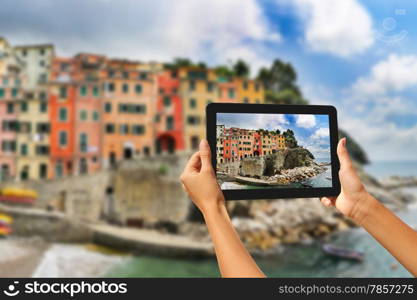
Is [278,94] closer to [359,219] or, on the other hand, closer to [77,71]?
[77,71]

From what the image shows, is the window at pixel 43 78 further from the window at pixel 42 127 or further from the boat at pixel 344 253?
the boat at pixel 344 253

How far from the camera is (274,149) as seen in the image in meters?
0.71

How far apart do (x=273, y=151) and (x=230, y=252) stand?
347 mm

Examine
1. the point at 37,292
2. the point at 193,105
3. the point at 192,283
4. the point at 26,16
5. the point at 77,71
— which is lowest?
the point at 37,292

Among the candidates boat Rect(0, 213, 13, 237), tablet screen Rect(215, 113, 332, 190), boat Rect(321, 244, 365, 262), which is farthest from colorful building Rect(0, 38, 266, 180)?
tablet screen Rect(215, 113, 332, 190)

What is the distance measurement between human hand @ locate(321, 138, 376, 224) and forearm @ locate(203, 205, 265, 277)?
20 cm

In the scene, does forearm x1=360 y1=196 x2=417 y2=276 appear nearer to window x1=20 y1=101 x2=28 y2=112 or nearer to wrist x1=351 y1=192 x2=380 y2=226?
wrist x1=351 y1=192 x2=380 y2=226

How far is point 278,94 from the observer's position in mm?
8805

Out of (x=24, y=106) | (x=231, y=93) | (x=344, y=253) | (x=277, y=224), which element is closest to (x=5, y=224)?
(x=24, y=106)

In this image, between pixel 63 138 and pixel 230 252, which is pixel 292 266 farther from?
pixel 230 252

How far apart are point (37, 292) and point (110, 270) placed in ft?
18.3

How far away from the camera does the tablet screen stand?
631 millimetres

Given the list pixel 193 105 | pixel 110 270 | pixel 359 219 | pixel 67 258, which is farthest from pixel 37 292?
pixel 193 105

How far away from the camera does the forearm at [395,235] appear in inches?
A: 18.0
